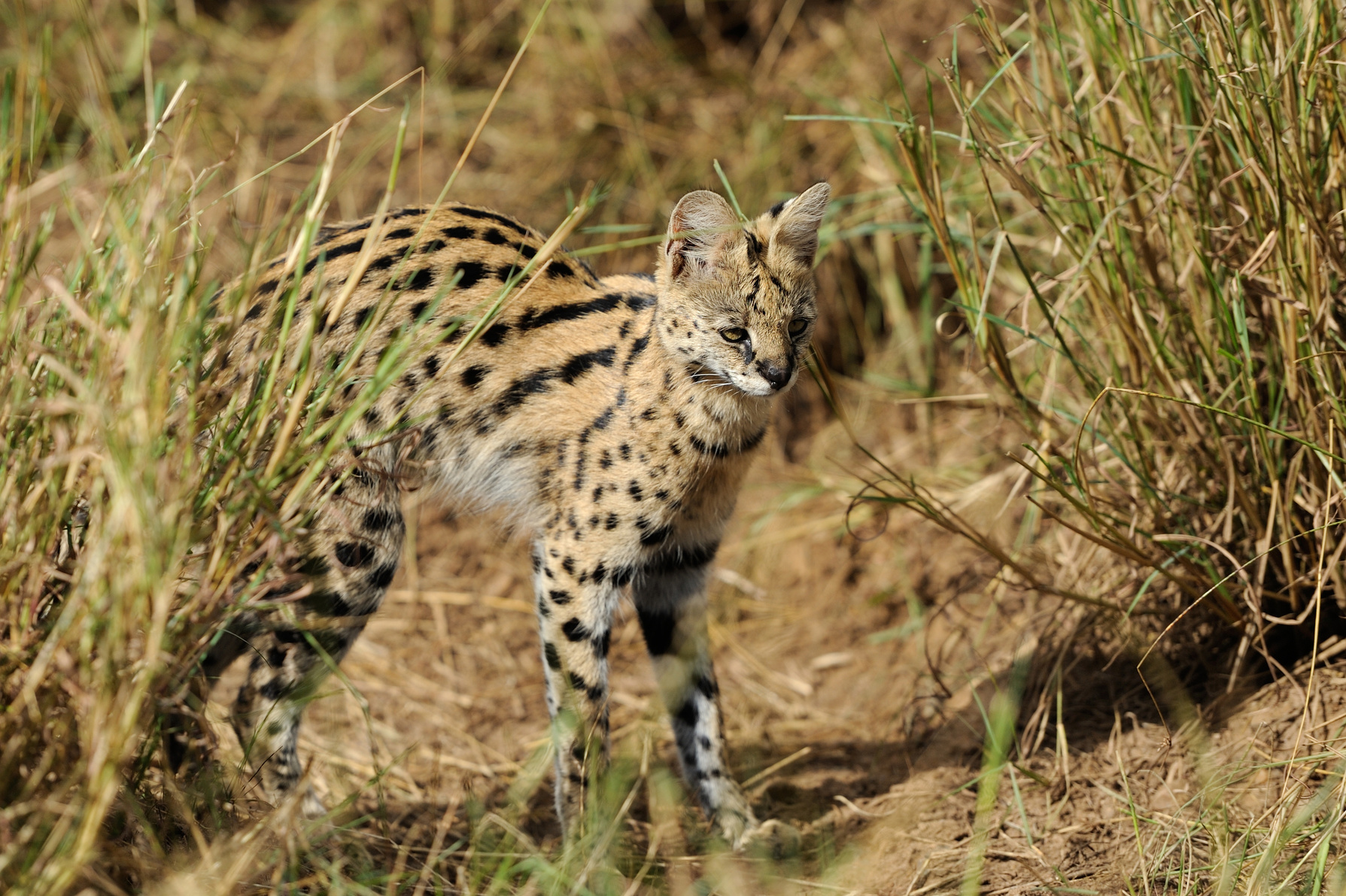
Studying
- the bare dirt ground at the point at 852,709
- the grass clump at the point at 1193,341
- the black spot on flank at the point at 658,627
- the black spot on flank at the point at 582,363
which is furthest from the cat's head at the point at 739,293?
the black spot on flank at the point at 658,627

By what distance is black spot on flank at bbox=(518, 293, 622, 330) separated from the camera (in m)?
3.36

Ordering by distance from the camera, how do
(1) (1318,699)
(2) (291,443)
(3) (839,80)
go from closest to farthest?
(2) (291,443) < (1) (1318,699) < (3) (839,80)

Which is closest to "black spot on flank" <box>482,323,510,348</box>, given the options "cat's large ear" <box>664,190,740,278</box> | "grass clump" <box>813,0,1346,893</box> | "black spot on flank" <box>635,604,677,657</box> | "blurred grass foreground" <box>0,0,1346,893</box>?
"blurred grass foreground" <box>0,0,1346,893</box>

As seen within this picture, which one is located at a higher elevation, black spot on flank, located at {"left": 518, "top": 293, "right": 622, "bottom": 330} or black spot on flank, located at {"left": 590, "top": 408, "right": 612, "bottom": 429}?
black spot on flank, located at {"left": 518, "top": 293, "right": 622, "bottom": 330}

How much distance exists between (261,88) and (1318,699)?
533cm

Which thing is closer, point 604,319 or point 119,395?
point 119,395

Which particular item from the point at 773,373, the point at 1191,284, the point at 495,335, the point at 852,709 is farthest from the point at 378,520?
the point at 1191,284

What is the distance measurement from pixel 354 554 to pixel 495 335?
2.41 feet

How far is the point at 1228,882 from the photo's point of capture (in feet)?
7.69

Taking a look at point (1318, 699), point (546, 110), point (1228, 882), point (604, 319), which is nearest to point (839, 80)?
→ point (546, 110)

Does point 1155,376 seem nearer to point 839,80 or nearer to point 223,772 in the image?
point 223,772

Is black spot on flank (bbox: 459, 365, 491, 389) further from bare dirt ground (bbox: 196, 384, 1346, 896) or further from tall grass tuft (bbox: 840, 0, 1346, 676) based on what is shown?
tall grass tuft (bbox: 840, 0, 1346, 676)

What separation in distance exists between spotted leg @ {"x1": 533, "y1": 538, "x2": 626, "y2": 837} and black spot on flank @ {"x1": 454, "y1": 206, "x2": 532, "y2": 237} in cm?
96

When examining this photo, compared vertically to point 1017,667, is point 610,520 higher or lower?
higher
